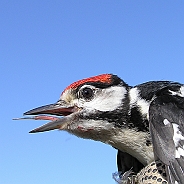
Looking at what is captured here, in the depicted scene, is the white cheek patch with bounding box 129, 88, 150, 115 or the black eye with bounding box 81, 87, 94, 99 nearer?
the white cheek patch with bounding box 129, 88, 150, 115

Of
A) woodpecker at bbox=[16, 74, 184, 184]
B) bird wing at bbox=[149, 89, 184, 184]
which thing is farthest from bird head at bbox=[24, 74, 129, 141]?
bird wing at bbox=[149, 89, 184, 184]

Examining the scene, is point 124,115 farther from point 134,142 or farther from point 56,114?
point 56,114

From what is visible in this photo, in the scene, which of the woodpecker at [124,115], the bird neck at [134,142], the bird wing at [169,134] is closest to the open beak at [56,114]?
the woodpecker at [124,115]

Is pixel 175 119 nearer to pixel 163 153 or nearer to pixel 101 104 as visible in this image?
pixel 163 153

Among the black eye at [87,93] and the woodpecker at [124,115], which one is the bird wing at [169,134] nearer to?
the woodpecker at [124,115]

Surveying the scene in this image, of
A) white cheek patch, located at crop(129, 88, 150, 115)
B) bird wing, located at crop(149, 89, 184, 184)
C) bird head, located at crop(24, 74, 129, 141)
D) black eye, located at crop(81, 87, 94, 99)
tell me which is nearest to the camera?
bird wing, located at crop(149, 89, 184, 184)

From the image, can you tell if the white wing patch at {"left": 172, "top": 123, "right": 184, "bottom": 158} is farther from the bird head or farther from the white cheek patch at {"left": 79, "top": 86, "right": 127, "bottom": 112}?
the white cheek patch at {"left": 79, "top": 86, "right": 127, "bottom": 112}

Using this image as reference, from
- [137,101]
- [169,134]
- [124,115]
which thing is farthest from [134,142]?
[169,134]
